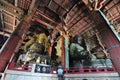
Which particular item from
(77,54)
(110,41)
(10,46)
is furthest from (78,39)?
(10,46)

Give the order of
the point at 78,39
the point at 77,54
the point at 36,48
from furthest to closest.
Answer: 1. the point at 36,48
2. the point at 78,39
3. the point at 77,54

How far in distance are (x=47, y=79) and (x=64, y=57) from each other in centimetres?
231

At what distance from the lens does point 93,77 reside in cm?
609

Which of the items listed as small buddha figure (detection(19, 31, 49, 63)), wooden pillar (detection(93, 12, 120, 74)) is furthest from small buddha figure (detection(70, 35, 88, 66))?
wooden pillar (detection(93, 12, 120, 74))

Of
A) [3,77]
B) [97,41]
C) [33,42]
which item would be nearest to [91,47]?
[97,41]

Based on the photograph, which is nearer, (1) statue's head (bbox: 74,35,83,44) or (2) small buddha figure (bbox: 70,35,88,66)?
(2) small buddha figure (bbox: 70,35,88,66)

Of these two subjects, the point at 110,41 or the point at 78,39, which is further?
the point at 78,39

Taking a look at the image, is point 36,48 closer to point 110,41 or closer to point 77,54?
point 77,54

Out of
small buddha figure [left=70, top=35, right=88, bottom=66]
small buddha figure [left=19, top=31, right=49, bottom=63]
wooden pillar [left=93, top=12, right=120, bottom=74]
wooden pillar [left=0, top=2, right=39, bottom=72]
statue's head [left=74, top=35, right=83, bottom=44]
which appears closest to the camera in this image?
wooden pillar [left=93, top=12, right=120, bottom=74]

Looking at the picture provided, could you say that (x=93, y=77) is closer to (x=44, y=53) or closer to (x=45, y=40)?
(x=44, y=53)

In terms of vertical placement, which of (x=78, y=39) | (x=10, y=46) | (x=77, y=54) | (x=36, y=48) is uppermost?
(x=78, y=39)

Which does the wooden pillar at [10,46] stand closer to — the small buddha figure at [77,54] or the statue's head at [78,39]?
the small buddha figure at [77,54]

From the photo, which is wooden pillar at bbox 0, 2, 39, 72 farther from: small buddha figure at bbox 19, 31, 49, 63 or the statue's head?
the statue's head

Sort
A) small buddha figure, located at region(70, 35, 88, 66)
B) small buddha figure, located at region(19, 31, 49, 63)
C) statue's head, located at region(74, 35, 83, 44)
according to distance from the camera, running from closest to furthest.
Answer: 1. small buddha figure, located at region(70, 35, 88, 66)
2. small buddha figure, located at region(19, 31, 49, 63)
3. statue's head, located at region(74, 35, 83, 44)
